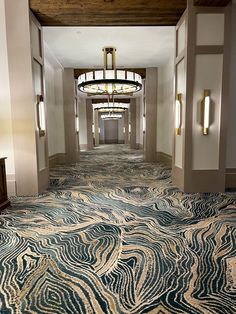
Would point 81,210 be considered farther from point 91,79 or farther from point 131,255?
point 91,79

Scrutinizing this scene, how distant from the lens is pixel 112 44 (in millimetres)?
6059

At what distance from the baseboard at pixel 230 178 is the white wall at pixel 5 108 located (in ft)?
13.7

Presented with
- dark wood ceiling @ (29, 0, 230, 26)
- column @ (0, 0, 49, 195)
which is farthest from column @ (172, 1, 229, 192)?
column @ (0, 0, 49, 195)

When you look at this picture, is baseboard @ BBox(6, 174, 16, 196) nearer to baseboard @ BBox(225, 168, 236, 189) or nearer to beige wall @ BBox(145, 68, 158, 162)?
baseboard @ BBox(225, 168, 236, 189)

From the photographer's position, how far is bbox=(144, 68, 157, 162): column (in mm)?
8344

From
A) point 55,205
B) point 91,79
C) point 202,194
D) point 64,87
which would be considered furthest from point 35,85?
point 64,87

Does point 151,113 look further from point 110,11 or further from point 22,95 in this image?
point 22,95

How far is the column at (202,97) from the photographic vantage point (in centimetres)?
392

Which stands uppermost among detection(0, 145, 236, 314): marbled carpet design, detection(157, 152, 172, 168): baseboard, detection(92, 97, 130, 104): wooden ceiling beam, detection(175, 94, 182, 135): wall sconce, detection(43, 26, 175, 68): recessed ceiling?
detection(43, 26, 175, 68): recessed ceiling

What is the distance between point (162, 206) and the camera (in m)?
3.53

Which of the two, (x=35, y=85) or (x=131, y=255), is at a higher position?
(x=35, y=85)

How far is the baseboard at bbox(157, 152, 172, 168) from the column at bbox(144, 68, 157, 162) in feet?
0.76

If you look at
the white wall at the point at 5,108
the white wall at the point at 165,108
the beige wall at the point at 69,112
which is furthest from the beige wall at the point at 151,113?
the white wall at the point at 5,108

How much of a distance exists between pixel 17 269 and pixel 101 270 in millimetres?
731
